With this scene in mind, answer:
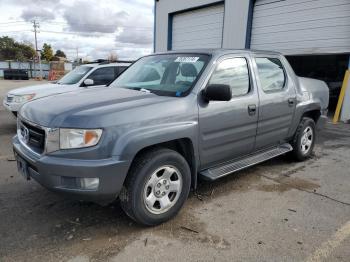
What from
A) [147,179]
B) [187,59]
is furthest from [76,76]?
[147,179]

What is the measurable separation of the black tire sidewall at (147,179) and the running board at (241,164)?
38 centimetres

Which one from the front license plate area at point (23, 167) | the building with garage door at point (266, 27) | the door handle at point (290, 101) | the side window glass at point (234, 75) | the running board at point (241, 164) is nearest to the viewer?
the front license plate area at point (23, 167)

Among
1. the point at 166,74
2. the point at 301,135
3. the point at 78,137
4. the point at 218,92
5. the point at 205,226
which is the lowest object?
the point at 205,226

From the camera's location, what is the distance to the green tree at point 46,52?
74537 millimetres

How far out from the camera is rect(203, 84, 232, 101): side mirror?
11.1 ft

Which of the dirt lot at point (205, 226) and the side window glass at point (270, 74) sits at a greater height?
the side window glass at point (270, 74)

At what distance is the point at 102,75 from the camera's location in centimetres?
886

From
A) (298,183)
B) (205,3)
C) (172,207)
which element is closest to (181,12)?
(205,3)

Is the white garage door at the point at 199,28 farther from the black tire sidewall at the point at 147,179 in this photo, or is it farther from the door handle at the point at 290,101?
the black tire sidewall at the point at 147,179

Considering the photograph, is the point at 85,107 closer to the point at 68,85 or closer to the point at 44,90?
the point at 44,90

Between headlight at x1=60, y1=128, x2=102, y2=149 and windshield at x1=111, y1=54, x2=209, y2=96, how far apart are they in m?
1.08

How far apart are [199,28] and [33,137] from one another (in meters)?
12.3

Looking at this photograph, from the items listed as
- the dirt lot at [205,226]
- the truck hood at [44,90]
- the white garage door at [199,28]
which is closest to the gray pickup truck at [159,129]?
the dirt lot at [205,226]

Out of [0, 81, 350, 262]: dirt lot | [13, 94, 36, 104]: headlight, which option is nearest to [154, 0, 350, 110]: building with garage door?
[0, 81, 350, 262]: dirt lot
